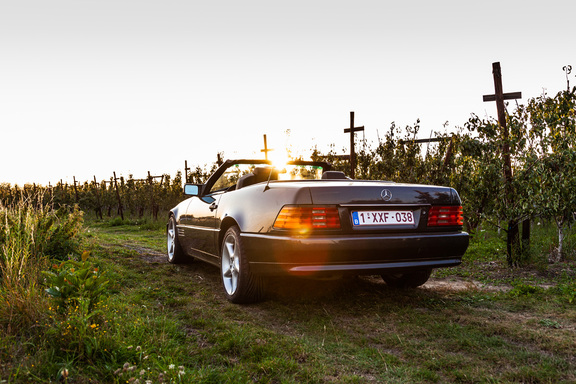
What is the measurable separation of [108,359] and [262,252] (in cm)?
153

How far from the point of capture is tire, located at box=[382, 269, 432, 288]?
15.2 ft

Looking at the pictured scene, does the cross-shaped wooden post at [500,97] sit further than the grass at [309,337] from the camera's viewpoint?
Yes

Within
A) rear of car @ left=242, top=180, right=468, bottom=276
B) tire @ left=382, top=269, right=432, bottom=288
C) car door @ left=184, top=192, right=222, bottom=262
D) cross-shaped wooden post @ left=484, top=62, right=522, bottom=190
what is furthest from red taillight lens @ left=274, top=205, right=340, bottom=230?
cross-shaped wooden post @ left=484, top=62, right=522, bottom=190

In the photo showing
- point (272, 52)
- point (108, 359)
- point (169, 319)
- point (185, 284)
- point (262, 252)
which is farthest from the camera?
point (272, 52)

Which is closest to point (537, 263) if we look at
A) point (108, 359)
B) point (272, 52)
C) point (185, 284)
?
point (185, 284)

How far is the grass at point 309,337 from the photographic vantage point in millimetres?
2322

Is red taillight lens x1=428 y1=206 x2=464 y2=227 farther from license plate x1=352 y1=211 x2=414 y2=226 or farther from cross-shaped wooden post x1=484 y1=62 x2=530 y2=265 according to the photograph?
cross-shaped wooden post x1=484 y1=62 x2=530 y2=265

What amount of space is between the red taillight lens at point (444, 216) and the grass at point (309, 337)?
0.76 metres

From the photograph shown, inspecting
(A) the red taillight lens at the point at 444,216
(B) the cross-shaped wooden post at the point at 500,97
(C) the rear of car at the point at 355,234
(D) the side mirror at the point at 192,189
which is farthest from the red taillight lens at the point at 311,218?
(B) the cross-shaped wooden post at the point at 500,97

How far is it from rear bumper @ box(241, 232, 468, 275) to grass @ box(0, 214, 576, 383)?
429mm

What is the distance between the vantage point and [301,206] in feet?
11.3

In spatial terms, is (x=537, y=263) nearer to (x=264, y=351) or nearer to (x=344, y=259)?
(x=344, y=259)

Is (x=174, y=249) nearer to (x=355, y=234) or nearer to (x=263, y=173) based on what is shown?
(x=263, y=173)

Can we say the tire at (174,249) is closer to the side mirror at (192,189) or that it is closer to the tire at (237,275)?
the side mirror at (192,189)
